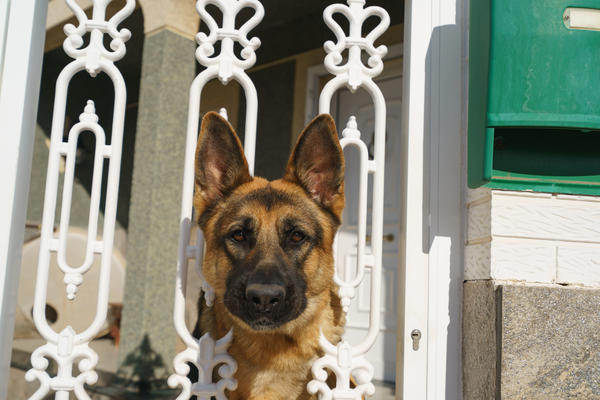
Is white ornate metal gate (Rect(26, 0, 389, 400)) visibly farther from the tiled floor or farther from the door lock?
the tiled floor

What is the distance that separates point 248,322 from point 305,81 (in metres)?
4.11

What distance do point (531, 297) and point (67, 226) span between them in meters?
1.83

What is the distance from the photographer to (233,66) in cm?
183

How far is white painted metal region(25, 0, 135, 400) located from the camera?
171 centimetres

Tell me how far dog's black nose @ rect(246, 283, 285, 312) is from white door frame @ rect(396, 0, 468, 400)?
1.88ft

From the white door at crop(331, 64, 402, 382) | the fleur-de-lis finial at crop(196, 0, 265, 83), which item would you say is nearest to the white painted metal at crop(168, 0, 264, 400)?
the fleur-de-lis finial at crop(196, 0, 265, 83)

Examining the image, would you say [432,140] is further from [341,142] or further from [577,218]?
[577,218]

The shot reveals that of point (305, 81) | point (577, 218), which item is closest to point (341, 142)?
point (577, 218)

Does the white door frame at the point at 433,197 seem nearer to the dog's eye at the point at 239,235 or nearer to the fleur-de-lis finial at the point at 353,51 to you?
the fleur-de-lis finial at the point at 353,51

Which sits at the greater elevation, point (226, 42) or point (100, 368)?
point (226, 42)

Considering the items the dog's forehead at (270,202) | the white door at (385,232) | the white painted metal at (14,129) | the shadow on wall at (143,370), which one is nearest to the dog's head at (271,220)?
the dog's forehead at (270,202)

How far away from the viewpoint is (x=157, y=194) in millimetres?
4117

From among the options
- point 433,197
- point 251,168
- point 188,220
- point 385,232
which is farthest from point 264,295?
point 385,232

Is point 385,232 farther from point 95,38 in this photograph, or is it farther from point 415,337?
point 95,38
